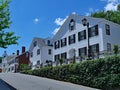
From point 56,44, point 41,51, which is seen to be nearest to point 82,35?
point 56,44

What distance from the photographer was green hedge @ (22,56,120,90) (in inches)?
797

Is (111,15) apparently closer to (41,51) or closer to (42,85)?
(41,51)

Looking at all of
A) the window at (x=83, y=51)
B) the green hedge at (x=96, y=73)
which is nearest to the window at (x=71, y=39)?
the window at (x=83, y=51)

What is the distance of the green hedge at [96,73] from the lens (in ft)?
66.4

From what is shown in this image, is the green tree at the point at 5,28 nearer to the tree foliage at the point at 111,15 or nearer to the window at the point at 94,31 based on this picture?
the window at the point at 94,31

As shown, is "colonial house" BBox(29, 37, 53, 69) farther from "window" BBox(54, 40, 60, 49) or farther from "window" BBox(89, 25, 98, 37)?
"window" BBox(89, 25, 98, 37)

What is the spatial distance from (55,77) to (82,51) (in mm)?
9729

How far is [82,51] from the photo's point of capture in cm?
3919

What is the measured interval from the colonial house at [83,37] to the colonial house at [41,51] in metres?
10.4

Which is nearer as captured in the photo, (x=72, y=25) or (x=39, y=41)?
(x=72, y=25)

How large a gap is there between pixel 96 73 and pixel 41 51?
3541cm

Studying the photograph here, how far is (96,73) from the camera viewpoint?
880 inches

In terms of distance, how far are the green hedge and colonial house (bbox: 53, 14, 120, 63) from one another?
5347 mm

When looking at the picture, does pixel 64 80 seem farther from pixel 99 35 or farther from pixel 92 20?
pixel 92 20
